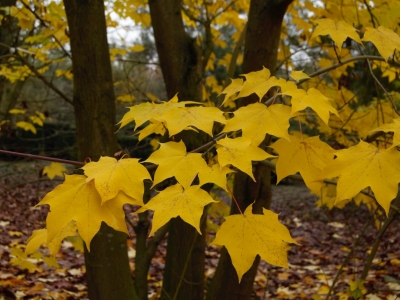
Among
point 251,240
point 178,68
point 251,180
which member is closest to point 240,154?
point 251,240

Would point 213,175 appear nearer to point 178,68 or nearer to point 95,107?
point 95,107

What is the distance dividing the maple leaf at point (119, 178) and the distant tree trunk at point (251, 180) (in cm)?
98

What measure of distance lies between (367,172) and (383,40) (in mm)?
451

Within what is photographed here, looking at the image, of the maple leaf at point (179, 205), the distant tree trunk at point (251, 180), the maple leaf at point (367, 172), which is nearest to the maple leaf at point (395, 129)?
the maple leaf at point (367, 172)

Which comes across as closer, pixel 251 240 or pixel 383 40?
pixel 251 240

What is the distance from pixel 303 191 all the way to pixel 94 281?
7512mm

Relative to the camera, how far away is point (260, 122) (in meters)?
0.95

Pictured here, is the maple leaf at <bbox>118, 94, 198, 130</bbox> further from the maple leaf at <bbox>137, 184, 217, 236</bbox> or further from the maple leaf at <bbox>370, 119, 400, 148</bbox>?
the maple leaf at <bbox>370, 119, 400, 148</bbox>

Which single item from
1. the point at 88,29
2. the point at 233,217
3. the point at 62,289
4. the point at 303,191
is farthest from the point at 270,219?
the point at 303,191

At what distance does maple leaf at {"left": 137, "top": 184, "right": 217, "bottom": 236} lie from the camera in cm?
80

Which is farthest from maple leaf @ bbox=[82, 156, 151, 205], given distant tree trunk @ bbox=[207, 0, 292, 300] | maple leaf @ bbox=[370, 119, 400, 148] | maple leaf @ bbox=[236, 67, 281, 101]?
distant tree trunk @ bbox=[207, 0, 292, 300]

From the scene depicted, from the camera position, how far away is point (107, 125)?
1.75 metres

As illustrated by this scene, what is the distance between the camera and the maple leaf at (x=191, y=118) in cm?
93

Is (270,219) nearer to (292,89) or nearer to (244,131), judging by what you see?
(244,131)
